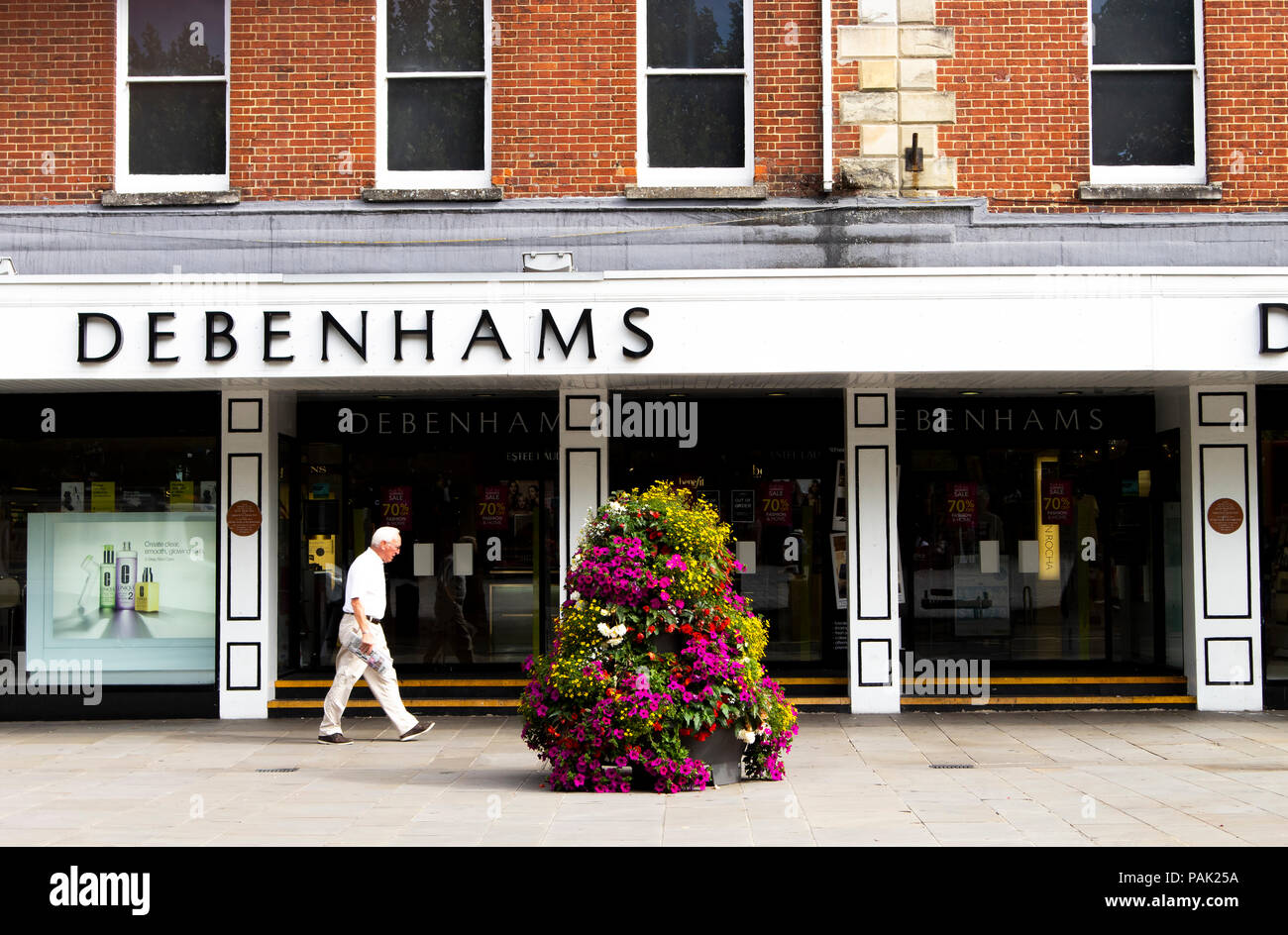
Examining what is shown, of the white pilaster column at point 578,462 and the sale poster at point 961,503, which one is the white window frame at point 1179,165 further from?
the white pilaster column at point 578,462

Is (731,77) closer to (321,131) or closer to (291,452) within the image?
(321,131)

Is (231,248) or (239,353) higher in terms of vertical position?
(231,248)

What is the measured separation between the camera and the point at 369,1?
12141 mm

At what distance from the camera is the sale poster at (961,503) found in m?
13.4

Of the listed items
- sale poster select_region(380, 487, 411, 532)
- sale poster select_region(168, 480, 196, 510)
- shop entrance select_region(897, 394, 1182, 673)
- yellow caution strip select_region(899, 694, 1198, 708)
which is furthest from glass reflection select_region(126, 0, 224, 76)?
yellow caution strip select_region(899, 694, 1198, 708)

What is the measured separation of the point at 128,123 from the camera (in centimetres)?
1230

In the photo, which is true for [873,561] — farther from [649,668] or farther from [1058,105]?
[1058,105]

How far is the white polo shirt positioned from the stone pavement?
1.16m

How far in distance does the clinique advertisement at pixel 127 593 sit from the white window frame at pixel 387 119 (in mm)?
3735

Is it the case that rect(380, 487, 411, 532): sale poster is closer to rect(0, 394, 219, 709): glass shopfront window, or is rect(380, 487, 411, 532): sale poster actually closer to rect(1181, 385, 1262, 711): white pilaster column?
rect(0, 394, 219, 709): glass shopfront window

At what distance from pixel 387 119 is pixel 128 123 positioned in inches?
94.5

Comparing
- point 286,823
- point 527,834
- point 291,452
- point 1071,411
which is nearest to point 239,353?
point 291,452

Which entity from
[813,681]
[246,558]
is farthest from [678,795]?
[246,558]

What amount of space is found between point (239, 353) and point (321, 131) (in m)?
2.33
